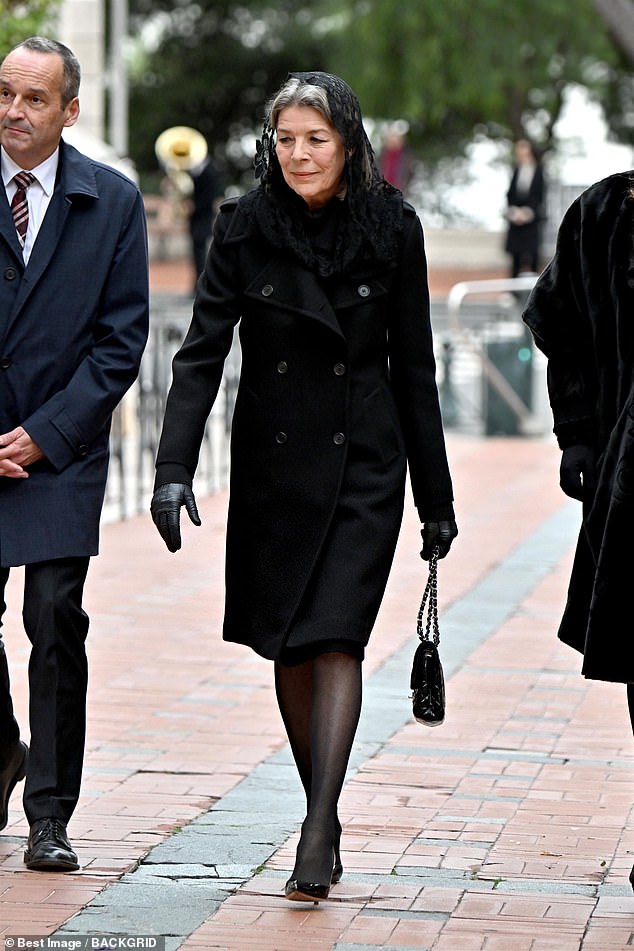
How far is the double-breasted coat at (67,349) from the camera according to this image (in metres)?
4.62

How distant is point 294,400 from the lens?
4.46m

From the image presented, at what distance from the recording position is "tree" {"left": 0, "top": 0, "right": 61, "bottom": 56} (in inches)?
467

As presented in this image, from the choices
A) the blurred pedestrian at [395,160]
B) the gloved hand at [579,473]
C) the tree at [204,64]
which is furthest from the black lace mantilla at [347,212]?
the tree at [204,64]

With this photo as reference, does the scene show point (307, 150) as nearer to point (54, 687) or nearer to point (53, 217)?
point (53, 217)

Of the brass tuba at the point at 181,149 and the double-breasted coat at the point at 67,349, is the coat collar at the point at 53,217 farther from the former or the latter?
the brass tuba at the point at 181,149

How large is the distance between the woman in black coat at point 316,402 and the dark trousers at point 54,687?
36 cm

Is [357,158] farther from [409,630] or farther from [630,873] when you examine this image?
[409,630]

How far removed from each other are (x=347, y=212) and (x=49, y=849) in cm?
160

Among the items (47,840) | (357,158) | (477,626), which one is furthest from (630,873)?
(477,626)

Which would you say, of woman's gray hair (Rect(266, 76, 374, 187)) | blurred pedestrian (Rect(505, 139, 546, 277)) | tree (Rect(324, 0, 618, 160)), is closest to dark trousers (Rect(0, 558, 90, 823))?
woman's gray hair (Rect(266, 76, 374, 187))

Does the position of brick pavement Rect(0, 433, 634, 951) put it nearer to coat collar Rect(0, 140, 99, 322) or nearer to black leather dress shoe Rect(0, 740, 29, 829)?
black leather dress shoe Rect(0, 740, 29, 829)

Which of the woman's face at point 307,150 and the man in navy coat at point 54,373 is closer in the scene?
the woman's face at point 307,150

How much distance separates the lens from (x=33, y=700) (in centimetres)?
466

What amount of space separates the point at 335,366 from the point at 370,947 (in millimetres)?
1278
